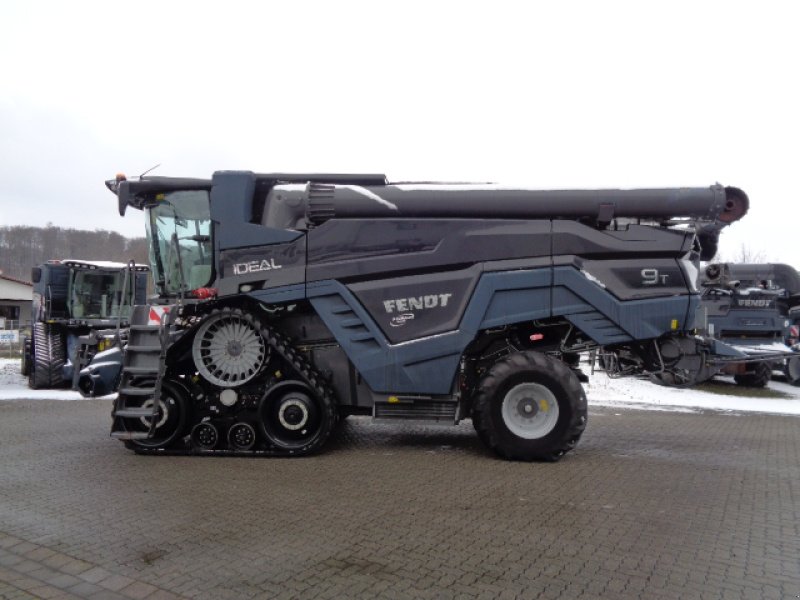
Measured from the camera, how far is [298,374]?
25.5 ft

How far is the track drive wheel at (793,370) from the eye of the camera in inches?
655

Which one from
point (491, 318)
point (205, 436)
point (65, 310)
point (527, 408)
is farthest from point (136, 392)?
point (65, 310)

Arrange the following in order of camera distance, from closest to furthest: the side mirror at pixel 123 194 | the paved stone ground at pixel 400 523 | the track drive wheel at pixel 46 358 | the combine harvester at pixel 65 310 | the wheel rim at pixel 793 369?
the paved stone ground at pixel 400 523 → the side mirror at pixel 123 194 → the track drive wheel at pixel 46 358 → the combine harvester at pixel 65 310 → the wheel rim at pixel 793 369

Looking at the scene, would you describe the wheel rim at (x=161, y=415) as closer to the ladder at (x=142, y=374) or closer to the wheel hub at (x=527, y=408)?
the ladder at (x=142, y=374)

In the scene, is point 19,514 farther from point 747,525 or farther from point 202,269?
point 747,525

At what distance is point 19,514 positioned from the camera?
539cm

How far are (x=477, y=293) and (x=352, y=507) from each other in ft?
9.70

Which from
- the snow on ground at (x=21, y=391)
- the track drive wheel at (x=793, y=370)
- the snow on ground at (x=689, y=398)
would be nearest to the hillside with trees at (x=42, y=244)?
the snow on ground at (x=21, y=391)

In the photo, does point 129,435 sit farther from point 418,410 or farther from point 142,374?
point 418,410

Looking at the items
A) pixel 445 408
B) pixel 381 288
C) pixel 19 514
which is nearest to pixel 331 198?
pixel 381 288

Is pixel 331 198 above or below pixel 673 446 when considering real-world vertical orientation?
above

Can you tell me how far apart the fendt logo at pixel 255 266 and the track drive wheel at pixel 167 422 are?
5.31 ft

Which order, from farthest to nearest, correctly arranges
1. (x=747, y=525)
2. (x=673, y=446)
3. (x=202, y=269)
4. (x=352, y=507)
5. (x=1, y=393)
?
(x=1, y=393), (x=673, y=446), (x=202, y=269), (x=352, y=507), (x=747, y=525)

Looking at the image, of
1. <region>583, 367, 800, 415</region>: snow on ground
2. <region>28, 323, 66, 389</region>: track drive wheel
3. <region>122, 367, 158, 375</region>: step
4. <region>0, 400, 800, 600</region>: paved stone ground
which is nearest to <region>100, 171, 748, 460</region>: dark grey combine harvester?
<region>122, 367, 158, 375</region>: step
